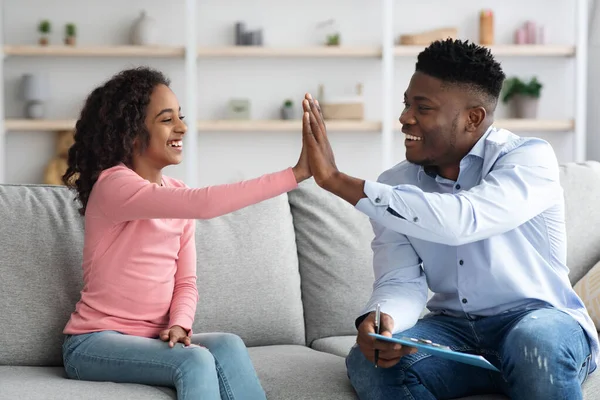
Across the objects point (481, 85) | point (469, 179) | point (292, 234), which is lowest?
point (292, 234)

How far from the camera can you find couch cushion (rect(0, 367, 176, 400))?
5.60ft

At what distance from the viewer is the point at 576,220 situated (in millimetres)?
2557

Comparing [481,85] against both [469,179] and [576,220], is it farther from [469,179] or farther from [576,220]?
[576,220]

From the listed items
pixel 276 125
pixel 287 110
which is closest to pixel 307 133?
pixel 276 125

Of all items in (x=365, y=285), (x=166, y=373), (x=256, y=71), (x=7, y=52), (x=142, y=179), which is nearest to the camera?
(x=166, y=373)

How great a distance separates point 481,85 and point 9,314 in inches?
51.5

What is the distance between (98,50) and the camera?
536cm

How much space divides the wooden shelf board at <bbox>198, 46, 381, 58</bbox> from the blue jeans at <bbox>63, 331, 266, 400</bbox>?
371 cm

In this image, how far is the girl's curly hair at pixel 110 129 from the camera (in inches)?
81.0

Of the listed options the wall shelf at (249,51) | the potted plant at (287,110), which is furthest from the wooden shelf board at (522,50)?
the potted plant at (287,110)

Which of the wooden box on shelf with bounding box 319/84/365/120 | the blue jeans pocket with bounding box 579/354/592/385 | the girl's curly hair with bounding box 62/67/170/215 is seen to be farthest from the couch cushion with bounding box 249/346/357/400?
the wooden box on shelf with bounding box 319/84/365/120

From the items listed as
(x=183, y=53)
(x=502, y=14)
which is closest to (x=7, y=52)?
(x=183, y=53)

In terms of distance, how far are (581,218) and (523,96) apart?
327cm

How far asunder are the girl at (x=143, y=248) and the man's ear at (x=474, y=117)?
421mm
